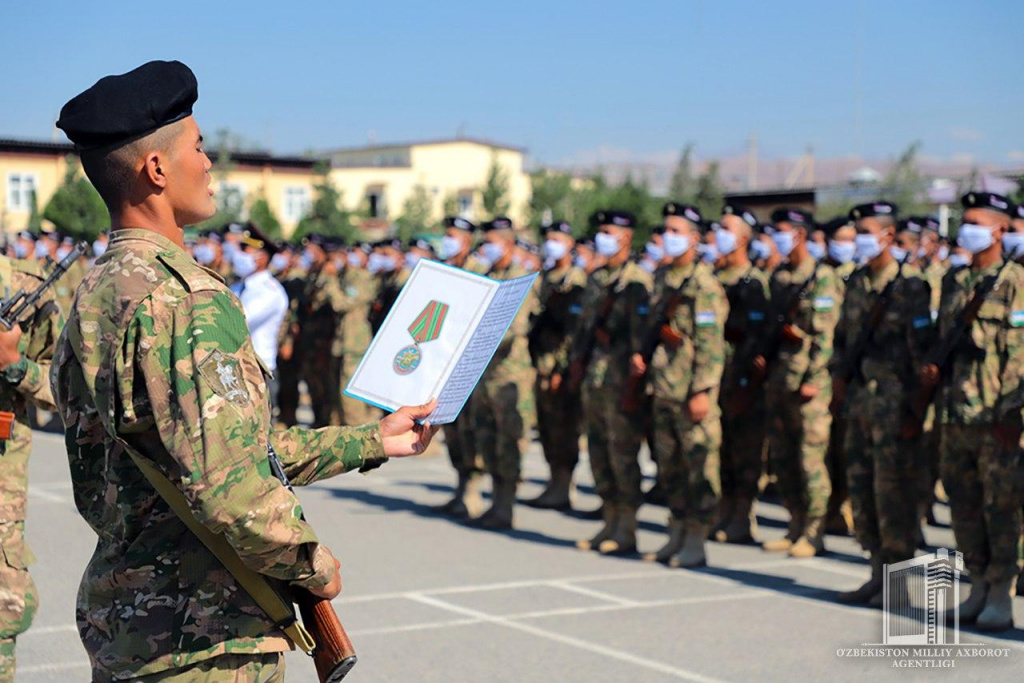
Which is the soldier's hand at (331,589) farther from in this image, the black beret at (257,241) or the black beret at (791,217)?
the black beret at (791,217)

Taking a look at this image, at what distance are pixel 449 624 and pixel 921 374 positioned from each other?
2877 millimetres

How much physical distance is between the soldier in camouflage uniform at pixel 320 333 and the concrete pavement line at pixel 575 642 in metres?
8.80

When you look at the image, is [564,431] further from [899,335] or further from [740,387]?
[899,335]

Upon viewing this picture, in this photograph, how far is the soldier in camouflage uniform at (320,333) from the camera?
15898 millimetres

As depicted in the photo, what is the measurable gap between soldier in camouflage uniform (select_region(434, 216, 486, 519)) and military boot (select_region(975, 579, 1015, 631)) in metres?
4.48

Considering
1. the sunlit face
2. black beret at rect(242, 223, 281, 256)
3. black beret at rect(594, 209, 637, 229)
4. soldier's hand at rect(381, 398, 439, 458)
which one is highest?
the sunlit face

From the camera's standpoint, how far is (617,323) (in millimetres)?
9336

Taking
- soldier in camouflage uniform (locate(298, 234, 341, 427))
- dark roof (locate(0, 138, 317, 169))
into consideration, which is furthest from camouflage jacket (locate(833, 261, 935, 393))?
dark roof (locate(0, 138, 317, 169))

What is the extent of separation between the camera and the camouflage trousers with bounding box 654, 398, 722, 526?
8484 mm

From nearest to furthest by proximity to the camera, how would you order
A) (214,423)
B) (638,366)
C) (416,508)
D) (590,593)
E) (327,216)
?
(214,423)
(590,593)
(638,366)
(416,508)
(327,216)

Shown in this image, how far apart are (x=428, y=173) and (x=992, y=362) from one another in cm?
6365

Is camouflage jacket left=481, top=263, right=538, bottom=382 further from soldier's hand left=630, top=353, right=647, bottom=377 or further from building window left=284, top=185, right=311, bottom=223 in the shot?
building window left=284, top=185, right=311, bottom=223

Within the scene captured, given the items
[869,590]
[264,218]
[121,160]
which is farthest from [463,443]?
[264,218]

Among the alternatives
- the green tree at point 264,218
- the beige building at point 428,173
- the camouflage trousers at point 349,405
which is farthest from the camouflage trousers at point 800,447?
the beige building at point 428,173
